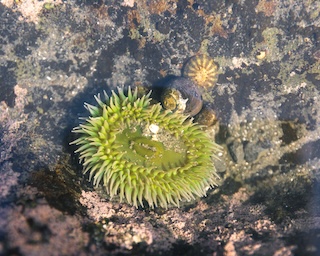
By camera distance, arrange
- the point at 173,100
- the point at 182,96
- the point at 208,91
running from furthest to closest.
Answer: the point at 208,91 < the point at 182,96 < the point at 173,100

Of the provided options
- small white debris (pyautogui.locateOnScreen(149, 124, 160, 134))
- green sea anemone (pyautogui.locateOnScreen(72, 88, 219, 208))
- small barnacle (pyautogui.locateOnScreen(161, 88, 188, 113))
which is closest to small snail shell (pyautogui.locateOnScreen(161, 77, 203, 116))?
small barnacle (pyautogui.locateOnScreen(161, 88, 188, 113))

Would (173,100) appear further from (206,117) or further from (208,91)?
(208,91)

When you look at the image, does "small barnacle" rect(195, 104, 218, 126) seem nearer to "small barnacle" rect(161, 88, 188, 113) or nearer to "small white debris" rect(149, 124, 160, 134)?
"small barnacle" rect(161, 88, 188, 113)

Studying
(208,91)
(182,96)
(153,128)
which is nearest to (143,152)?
(153,128)

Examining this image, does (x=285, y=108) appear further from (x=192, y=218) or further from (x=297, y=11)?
(x=192, y=218)

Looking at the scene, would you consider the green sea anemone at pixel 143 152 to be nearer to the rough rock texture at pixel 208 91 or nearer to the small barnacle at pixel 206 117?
the rough rock texture at pixel 208 91

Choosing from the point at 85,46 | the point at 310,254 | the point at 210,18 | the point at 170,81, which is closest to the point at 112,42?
the point at 85,46
